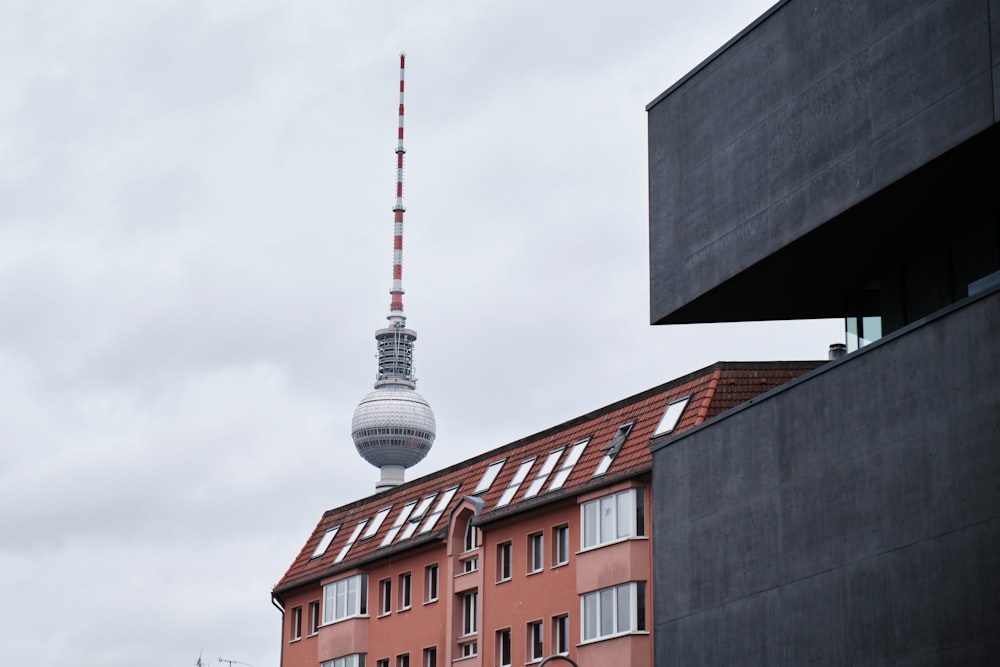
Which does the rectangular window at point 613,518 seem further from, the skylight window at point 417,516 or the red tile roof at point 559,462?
the skylight window at point 417,516

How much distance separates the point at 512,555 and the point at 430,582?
5.71m

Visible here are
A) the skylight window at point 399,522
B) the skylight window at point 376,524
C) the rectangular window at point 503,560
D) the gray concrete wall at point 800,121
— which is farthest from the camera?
the skylight window at point 376,524

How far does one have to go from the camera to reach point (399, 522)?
227 feet

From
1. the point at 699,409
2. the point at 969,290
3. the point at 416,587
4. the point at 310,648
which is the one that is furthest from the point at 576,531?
the point at 969,290

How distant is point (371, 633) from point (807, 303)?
38041mm

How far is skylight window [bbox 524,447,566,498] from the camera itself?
59875 millimetres

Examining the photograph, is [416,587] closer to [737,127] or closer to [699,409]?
[699,409]

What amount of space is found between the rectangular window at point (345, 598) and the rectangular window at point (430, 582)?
403cm

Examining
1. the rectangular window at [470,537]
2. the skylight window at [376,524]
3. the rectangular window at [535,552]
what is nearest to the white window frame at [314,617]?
the skylight window at [376,524]

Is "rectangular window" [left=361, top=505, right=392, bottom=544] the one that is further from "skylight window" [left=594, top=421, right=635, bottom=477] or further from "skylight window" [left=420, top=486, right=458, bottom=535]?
"skylight window" [left=594, top=421, right=635, bottom=477]

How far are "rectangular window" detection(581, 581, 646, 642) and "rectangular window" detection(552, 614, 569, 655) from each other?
2.19m

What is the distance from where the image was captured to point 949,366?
947 inches

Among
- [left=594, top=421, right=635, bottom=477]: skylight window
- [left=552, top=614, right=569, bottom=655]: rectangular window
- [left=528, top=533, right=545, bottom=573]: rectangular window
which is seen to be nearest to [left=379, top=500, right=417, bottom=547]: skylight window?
[left=528, top=533, right=545, bottom=573]: rectangular window

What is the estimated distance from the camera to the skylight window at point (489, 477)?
211ft
